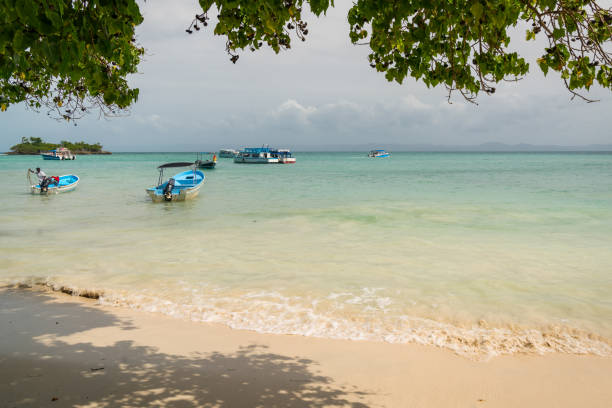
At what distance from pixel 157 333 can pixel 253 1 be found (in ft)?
16.1

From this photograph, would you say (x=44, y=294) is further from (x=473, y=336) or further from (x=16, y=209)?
(x=16, y=209)

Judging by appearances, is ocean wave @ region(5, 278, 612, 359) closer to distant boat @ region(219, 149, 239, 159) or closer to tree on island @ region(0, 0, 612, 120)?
tree on island @ region(0, 0, 612, 120)

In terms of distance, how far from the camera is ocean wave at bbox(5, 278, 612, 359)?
6133mm

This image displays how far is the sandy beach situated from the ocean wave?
32 cm

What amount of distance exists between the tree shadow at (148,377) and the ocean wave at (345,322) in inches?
49.6

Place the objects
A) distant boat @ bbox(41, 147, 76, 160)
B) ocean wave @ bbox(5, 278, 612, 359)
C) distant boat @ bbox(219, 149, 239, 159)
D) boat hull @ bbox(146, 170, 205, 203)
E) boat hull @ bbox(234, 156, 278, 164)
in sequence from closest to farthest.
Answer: ocean wave @ bbox(5, 278, 612, 359)
boat hull @ bbox(146, 170, 205, 203)
boat hull @ bbox(234, 156, 278, 164)
distant boat @ bbox(41, 147, 76, 160)
distant boat @ bbox(219, 149, 239, 159)

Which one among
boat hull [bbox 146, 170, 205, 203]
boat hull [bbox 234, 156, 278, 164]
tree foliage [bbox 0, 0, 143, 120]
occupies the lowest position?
boat hull [bbox 146, 170, 205, 203]

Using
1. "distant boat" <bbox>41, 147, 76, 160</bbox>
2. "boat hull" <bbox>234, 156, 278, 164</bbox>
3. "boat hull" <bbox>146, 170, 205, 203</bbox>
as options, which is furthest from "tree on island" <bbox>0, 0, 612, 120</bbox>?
"distant boat" <bbox>41, 147, 76, 160</bbox>

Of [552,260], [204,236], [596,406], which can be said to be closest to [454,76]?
[596,406]

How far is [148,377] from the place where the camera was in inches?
191

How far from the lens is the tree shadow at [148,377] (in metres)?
4.32

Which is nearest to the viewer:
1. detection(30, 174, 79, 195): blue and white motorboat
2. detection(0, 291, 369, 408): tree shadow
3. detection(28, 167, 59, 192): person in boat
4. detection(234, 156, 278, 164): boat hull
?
detection(0, 291, 369, 408): tree shadow

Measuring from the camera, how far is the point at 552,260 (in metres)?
11.4

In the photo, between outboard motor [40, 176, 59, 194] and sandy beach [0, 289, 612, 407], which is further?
outboard motor [40, 176, 59, 194]
